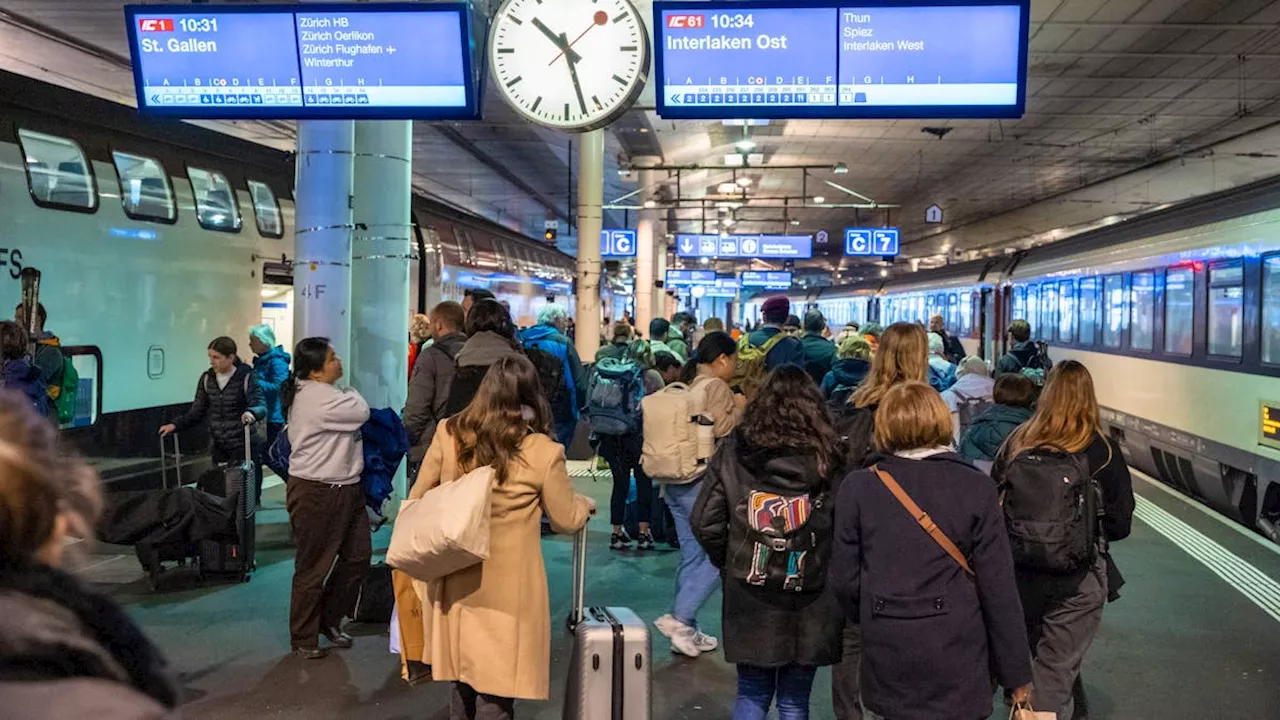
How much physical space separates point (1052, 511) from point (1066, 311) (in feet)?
41.5

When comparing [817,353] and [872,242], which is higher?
[872,242]

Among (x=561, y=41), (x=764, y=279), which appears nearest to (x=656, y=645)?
(x=561, y=41)

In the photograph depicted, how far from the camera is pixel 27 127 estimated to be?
817cm

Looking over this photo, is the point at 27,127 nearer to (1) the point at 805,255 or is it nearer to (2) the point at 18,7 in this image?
(2) the point at 18,7

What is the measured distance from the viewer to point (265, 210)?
11.4 meters

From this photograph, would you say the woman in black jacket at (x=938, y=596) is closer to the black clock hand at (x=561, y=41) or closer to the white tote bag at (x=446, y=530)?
the white tote bag at (x=446, y=530)

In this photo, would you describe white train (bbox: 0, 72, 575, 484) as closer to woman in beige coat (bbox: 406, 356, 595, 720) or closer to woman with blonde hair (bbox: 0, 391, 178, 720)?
woman in beige coat (bbox: 406, 356, 595, 720)

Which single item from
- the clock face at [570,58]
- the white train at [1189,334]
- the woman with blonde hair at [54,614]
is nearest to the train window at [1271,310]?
the white train at [1189,334]

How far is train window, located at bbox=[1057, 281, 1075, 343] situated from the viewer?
15336mm

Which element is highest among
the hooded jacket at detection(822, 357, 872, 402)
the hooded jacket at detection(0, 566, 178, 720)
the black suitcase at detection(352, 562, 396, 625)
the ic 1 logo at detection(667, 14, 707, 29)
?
the ic 1 logo at detection(667, 14, 707, 29)

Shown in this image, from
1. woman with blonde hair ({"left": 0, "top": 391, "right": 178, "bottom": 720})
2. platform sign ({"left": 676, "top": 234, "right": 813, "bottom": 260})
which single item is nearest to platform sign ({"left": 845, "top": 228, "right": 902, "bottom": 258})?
platform sign ({"left": 676, "top": 234, "right": 813, "bottom": 260})

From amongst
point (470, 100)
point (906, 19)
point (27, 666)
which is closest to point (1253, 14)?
point (906, 19)

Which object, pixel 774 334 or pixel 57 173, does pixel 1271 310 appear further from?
pixel 57 173

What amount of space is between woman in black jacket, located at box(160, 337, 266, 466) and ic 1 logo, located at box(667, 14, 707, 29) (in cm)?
389
